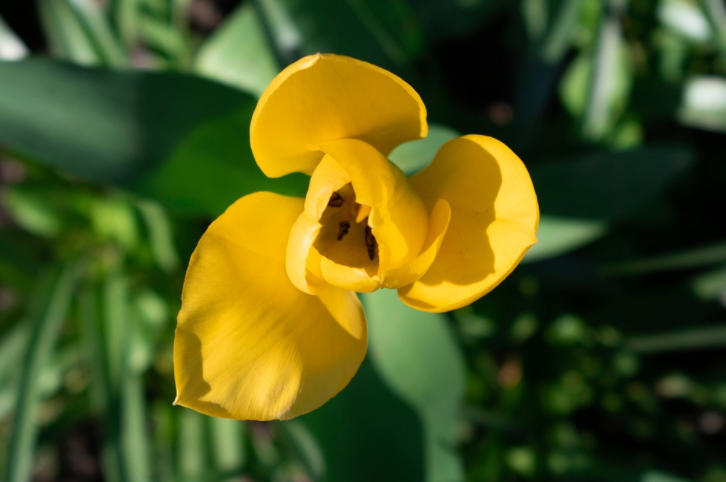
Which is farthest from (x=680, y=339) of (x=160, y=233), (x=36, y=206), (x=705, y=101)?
(x=36, y=206)

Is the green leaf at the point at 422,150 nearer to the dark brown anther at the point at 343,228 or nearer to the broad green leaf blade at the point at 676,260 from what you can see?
the dark brown anther at the point at 343,228

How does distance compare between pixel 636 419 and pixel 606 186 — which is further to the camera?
pixel 636 419

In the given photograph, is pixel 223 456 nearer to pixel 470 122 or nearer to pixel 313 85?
pixel 470 122

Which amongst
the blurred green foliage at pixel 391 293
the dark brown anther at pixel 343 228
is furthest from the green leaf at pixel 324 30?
the dark brown anther at pixel 343 228

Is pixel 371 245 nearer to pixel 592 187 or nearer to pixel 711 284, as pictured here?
pixel 592 187

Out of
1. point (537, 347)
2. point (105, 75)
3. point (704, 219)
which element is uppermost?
point (105, 75)

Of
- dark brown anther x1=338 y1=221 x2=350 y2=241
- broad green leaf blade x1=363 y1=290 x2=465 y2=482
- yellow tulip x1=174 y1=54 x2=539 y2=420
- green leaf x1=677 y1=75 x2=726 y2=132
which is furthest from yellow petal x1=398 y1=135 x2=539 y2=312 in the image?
green leaf x1=677 y1=75 x2=726 y2=132

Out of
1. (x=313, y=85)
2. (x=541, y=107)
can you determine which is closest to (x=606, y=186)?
(x=541, y=107)
